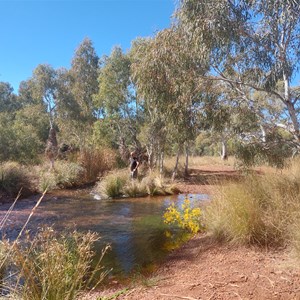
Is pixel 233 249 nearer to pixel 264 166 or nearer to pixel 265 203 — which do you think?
pixel 265 203

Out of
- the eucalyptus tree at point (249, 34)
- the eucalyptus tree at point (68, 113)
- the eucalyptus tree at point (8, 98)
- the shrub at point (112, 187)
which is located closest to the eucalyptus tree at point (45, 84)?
the eucalyptus tree at point (68, 113)

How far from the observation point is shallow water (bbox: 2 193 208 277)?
4691 mm

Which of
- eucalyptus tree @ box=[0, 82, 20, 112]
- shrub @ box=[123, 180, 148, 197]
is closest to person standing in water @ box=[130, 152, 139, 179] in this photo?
shrub @ box=[123, 180, 148, 197]

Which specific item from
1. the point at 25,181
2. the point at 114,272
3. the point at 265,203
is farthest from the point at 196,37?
the point at 25,181

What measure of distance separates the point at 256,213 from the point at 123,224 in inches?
137

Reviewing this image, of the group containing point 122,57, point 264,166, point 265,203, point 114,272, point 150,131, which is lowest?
point 114,272

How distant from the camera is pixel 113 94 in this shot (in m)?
15.9

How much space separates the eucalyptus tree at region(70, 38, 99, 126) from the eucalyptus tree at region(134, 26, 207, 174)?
64.4 ft

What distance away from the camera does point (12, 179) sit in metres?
11.0

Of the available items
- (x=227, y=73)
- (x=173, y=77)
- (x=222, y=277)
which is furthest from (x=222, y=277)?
(x=227, y=73)

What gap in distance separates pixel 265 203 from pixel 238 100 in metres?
2.86

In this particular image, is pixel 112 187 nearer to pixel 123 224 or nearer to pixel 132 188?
pixel 132 188

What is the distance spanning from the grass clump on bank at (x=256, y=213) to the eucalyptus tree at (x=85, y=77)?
71.1 ft

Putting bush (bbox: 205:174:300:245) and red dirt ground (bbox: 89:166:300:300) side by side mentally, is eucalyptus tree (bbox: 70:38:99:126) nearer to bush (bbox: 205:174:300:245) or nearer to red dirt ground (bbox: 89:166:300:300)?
bush (bbox: 205:174:300:245)
